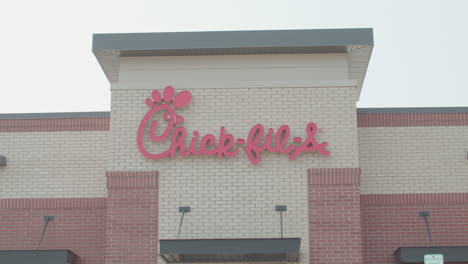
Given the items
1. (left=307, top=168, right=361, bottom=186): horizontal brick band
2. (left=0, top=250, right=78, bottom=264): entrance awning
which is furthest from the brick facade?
(left=0, top=250, right=78, bottom=264): entrance awning

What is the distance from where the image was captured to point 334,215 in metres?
17.7

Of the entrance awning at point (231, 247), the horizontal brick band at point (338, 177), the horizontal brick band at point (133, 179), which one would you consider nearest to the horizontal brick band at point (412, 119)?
the horizontal brick band at point (338, 177)

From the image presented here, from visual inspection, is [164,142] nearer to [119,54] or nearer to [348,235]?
[119,54]

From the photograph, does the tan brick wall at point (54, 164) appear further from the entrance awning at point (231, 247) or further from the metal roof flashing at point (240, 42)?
the entrance awning at point (231, 247)

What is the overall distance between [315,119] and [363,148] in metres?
2.10

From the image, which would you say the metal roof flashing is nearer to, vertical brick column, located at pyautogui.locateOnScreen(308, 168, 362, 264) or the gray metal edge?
the gray metal edge

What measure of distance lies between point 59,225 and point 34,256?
75.2 inches

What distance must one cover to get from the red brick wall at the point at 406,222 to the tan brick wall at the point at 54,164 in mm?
6755

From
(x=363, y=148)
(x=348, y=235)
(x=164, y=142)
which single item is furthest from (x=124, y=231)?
(x=363, y=148)

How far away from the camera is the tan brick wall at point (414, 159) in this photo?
63.6 feet

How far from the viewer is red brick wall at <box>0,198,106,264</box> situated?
63.3ft

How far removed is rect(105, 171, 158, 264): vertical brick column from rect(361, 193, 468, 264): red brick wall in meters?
5.20

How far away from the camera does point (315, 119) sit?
18.3 m

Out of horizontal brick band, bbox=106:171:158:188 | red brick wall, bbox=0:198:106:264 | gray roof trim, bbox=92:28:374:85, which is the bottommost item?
red brick wall, bbox=0:198:106:264
